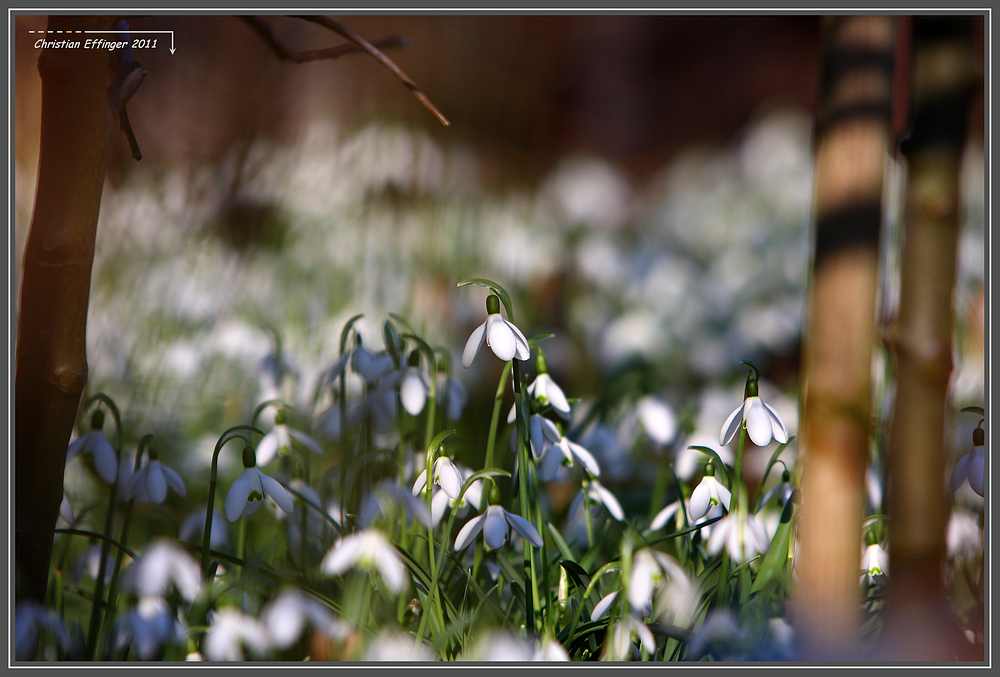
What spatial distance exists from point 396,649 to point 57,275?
63 cm

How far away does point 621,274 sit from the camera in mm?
2807

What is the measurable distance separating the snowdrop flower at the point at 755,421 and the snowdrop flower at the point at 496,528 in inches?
10.5

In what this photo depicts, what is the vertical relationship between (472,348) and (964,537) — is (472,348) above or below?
above

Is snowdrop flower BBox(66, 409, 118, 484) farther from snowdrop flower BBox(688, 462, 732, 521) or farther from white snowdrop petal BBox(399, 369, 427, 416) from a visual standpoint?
snowdrop flower BBox(688, 462, 732, 521)

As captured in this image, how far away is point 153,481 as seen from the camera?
1.33 meters

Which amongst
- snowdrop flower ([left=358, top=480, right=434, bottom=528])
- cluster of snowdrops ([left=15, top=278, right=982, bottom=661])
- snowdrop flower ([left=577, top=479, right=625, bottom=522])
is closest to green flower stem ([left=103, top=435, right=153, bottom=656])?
cluster of snowdrops ([left=15, top=278, right=982, bottom=661])

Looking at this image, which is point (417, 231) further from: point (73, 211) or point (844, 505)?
point (844, 505)

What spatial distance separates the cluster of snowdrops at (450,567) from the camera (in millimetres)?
1195

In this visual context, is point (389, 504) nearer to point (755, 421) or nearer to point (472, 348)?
point (472, 348)

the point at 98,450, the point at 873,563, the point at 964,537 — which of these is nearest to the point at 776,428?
the point at 873,563

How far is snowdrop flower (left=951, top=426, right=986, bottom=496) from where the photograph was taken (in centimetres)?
134

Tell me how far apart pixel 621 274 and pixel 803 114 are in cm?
91

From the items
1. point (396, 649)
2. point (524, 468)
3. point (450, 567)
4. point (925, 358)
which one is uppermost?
point (925, 358)

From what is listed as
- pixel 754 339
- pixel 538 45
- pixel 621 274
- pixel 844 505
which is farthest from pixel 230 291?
pixel 844 505
